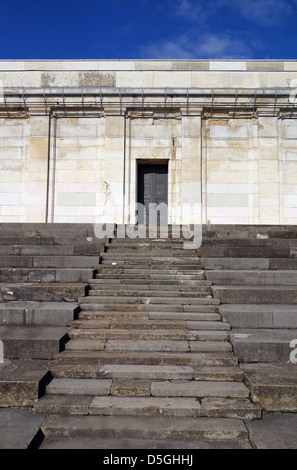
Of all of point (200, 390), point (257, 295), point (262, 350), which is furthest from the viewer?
point (257, 295)

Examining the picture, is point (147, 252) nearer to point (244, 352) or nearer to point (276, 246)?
point (276, 246)

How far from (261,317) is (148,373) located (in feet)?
7.19

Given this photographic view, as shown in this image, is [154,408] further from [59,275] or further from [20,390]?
[59,275]

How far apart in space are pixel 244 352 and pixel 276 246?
454 cm

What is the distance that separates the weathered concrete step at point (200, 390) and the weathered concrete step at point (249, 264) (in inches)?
149

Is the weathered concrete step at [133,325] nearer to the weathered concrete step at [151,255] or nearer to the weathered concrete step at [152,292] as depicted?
the weathered concrete step at [152,292]

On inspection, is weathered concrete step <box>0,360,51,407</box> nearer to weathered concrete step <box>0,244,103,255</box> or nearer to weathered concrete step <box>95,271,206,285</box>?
weathered concrete step <box>95,271,206,285</box>

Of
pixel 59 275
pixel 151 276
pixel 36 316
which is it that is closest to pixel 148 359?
pixel 36 316

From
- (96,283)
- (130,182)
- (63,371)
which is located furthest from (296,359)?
(130,182)

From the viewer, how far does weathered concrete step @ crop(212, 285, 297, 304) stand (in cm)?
643

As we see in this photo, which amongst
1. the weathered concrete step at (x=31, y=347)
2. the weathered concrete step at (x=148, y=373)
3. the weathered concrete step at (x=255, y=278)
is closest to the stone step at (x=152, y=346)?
the weathered concrete step at (x=31, y=347)

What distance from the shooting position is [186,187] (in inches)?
533

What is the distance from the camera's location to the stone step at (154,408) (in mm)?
4039

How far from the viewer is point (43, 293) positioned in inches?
263
